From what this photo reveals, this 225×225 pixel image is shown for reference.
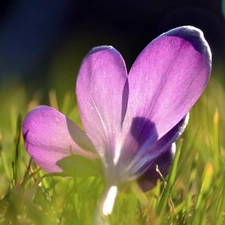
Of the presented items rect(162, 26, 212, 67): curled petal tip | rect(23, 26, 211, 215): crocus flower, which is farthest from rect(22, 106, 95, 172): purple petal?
rect(162, 26, 212, 67): curled petal tip

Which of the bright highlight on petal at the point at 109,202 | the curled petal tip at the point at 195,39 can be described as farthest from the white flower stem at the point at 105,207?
the curled petal tip at the point at 195,39

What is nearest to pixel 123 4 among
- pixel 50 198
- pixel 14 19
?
pixel 14 19

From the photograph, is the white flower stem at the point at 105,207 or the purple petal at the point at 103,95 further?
the purple petal at the point at 103,95

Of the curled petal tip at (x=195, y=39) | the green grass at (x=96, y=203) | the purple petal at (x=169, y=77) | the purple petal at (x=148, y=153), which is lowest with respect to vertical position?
the green grass at (x=96, y=203)

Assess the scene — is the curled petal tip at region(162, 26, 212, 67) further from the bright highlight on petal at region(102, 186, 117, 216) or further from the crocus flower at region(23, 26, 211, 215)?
the bright highlight on petal at region(102, 186, 117, 216)

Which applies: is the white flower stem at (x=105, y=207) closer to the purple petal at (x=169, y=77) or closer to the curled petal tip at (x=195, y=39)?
the purple petal at (x=169, y=77)

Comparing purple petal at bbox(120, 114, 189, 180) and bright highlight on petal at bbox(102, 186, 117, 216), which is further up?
purple petal at bbox(120, 114, 189, 180)

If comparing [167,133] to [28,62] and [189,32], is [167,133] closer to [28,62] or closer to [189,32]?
[189,32]
